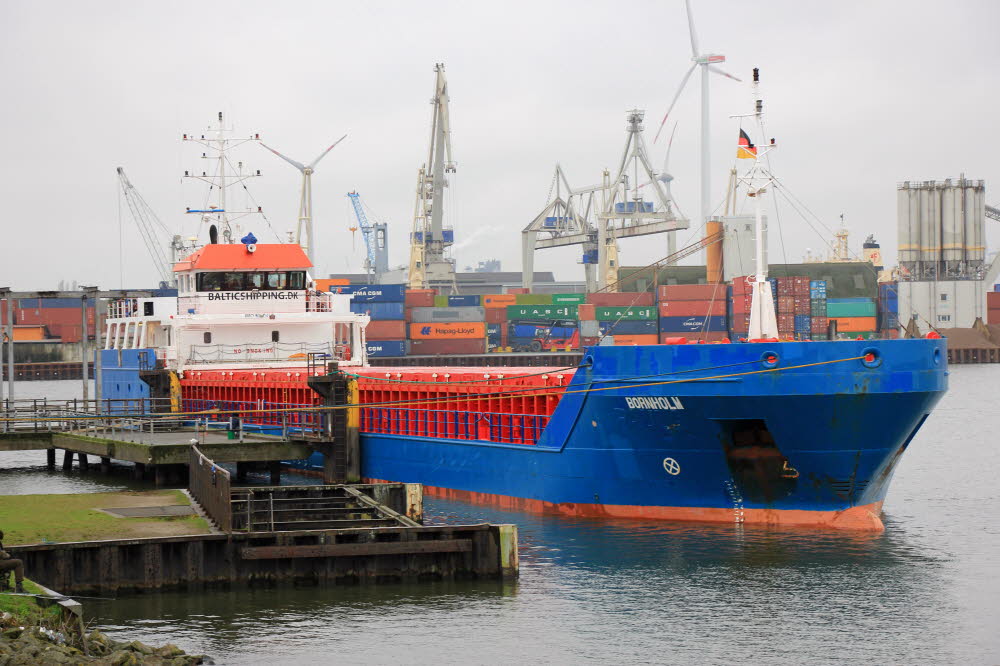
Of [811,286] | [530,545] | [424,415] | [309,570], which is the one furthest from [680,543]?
[811,286]

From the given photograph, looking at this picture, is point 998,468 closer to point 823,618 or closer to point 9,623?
point 823,618

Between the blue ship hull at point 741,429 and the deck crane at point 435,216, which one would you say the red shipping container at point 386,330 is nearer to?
the deck crane at point 435,216

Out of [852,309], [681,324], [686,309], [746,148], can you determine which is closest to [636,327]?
[681,324]

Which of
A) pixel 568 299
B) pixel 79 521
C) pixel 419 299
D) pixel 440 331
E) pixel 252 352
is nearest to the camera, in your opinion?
Answer: pixel 79 521

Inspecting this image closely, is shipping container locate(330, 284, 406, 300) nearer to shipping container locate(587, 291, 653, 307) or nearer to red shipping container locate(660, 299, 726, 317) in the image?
shipping container locate(587, 291, 653, 307)

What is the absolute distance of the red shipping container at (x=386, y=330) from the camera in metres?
112

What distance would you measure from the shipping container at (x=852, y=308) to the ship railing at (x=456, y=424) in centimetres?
8126

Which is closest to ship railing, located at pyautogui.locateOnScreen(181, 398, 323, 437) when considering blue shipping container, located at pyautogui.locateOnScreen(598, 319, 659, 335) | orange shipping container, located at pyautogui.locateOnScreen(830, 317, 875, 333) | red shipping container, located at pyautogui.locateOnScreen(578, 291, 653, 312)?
blue shipping container, located at pyautogui.locateOnScreen(598, 319, 659, 335)

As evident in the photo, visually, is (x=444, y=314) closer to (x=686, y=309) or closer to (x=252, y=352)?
(x=686, y=309)

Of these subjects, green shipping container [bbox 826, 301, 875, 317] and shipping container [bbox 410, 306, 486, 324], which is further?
shipping container [bbox 410, 306, 486, 324]

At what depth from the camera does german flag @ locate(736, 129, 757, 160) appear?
23953mm

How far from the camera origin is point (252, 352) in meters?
39.2

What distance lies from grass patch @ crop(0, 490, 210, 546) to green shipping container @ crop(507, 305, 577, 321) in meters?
98.0

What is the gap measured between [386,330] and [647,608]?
3743 inches
